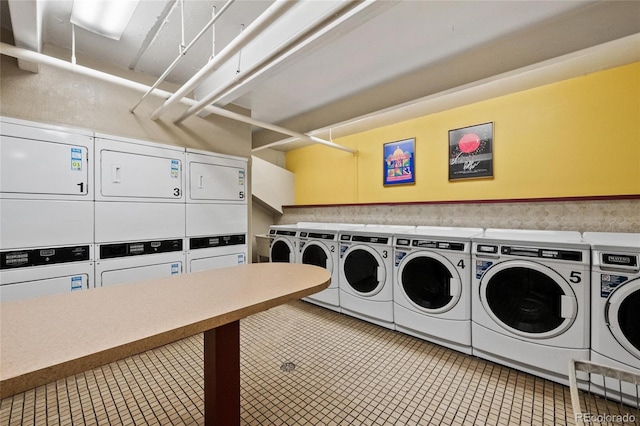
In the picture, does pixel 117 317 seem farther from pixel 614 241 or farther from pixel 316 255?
pixel 614 241

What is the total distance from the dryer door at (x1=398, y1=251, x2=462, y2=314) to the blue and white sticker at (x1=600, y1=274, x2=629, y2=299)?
886 millimetres

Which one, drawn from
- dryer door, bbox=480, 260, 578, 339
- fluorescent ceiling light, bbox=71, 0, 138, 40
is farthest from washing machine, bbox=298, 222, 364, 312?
fluorescent ceiling light, bbox=71, 0, 138, 40

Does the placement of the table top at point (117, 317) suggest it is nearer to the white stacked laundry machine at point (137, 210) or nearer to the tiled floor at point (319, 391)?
the tiled floor at point (319, 391)

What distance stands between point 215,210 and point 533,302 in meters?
3.26

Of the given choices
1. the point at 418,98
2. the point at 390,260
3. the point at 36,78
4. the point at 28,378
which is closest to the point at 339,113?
the point at 418,98

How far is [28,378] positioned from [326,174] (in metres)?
4.30

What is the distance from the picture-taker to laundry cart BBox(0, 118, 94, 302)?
2037mm

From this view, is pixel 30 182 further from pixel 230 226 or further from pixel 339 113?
pixel 339 113

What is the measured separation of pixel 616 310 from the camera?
1766 millimetres

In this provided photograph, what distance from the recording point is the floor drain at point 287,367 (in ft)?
7.32

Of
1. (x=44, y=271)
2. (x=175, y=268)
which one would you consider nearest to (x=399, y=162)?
(x=175, y=268)

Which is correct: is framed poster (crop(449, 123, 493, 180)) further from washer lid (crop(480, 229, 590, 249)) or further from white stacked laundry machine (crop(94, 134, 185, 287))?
white stacked laundry machine (crop(94, 134, 185, 287))

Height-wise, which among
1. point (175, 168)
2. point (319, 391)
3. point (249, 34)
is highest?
point (249, 34)

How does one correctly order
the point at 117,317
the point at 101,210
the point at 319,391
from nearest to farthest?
1. the point at 117,317
2. the point at 319,391
3. the point at 101,210
